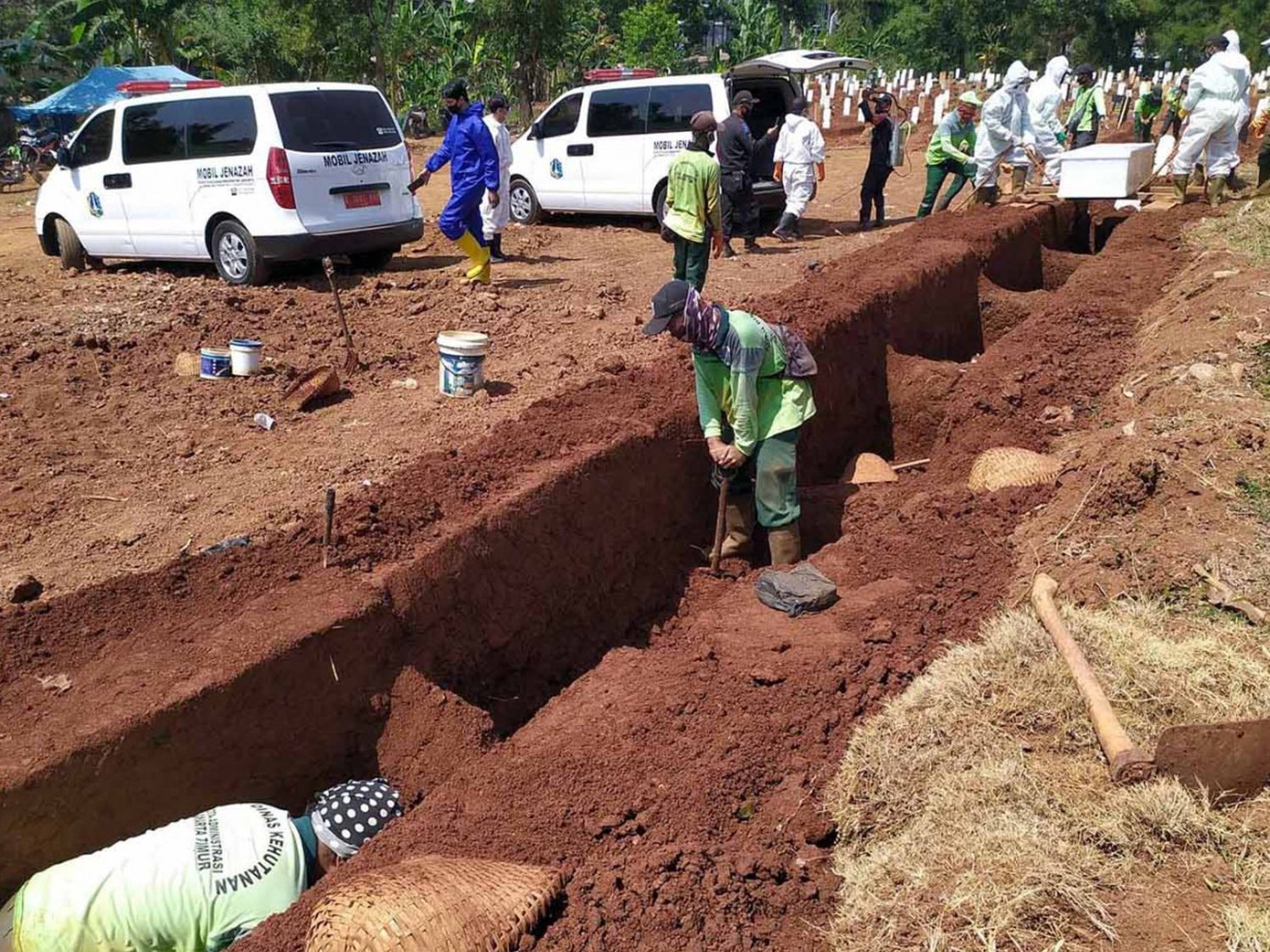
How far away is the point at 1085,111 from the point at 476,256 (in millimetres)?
11034

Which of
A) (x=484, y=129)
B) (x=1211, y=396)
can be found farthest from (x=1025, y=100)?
(x=1211, y=396)

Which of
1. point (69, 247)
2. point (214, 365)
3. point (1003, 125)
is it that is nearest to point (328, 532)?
point (214, 365)

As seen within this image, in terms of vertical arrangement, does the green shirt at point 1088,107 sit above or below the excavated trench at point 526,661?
Answer: above

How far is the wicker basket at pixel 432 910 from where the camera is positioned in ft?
9.00

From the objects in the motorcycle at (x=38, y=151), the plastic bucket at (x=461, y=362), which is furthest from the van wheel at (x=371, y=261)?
the motorcycle at (x=38, y=151)

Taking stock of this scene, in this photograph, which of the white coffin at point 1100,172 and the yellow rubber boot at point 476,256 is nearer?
the yellow rubber boot at point 476,256

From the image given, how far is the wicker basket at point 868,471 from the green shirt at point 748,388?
1.57 meters

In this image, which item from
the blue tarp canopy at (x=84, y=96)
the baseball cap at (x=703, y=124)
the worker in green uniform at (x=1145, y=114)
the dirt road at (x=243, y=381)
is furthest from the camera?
the blue tarp canopy at (x=84, y=96)

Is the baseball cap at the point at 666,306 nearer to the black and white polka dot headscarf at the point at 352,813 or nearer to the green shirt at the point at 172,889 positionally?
the black and white polka dot headscarf at the point at 352,813

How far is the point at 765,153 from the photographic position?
1338 centimetres

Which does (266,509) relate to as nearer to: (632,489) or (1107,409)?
(632,489)

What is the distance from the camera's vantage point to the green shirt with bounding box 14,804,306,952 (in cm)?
313

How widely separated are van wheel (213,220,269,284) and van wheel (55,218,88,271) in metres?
2.35

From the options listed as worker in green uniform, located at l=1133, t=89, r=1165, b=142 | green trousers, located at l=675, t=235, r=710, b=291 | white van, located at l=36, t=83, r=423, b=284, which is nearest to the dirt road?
white van, located at l=36, t=83, r=423, b=284
